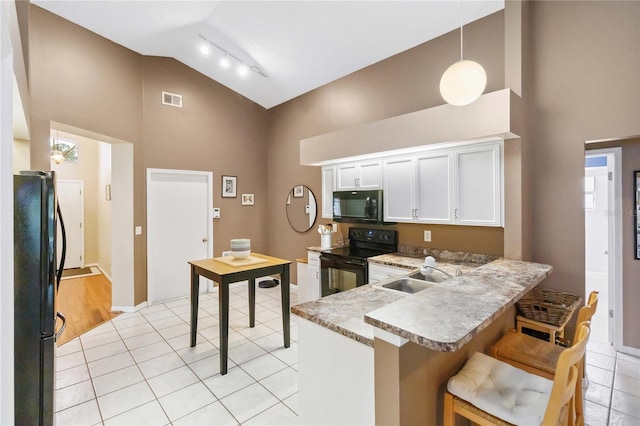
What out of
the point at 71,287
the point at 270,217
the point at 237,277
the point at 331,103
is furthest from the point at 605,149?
the point at 71,287

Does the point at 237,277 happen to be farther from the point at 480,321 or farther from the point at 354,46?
the point at 354,46

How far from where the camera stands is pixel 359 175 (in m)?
3.96

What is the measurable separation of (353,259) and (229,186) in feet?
9.40

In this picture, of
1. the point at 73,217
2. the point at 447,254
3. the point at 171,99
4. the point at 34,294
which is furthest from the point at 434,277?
the point at 73,217

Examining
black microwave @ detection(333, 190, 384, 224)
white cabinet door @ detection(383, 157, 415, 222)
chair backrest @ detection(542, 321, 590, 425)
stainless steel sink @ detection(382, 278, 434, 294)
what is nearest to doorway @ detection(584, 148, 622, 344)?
white cabinet door @ detection(383, 157, 415, 222)

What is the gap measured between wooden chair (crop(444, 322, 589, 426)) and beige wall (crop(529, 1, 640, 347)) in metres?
1.61

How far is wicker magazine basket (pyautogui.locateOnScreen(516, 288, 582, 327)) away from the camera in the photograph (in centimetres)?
231

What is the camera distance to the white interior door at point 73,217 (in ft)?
22.6

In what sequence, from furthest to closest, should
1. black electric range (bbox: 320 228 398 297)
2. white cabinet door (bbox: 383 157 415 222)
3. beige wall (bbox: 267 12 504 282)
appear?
black electric range (bbox: 320 228 398 297) → white cabinet door (bbox: 383 157 415 222) → beige wall (bbox: 267 12 504 282)

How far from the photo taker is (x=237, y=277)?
2.87 m

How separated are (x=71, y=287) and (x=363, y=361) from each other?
20.6 ft

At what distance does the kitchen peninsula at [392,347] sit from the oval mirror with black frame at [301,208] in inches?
121

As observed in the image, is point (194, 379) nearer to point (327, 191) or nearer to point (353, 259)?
point (353, 259)

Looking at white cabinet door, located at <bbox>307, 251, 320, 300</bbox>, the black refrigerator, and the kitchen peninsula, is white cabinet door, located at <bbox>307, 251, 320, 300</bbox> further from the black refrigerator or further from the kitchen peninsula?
the black refrigerator
